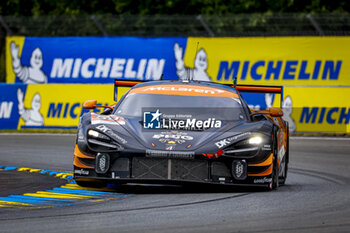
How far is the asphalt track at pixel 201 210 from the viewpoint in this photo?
625cm

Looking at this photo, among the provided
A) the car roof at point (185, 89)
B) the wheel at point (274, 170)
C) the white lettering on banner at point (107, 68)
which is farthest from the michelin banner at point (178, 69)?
the wheel at point (274, 170)

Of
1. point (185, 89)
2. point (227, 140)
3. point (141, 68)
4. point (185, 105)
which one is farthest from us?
point (141, 68)

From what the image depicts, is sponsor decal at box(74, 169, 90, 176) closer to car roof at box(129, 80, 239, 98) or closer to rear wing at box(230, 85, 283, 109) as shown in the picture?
car roof at box(129, 80, 239, 98)

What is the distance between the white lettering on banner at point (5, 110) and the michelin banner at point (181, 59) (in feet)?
13.9

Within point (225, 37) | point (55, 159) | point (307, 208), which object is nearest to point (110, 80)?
point (225, 37)

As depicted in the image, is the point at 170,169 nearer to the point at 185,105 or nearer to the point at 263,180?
the point at 263,180

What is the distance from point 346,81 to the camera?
2009 cm

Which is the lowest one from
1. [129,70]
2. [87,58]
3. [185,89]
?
[185,89]

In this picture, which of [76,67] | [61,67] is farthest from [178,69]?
[61,67]

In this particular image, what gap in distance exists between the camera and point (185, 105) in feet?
30.9

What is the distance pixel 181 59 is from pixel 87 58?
2.93 metres

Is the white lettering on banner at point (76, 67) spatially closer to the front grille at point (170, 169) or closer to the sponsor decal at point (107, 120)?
the sponsor decal at point (107, 120)

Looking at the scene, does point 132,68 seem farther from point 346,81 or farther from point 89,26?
point 346,81

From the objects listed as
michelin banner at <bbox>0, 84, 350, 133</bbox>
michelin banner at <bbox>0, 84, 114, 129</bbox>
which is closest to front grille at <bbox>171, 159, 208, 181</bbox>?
michelin banner at <bbox>0, 84, 350, 133</bbox>
